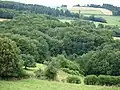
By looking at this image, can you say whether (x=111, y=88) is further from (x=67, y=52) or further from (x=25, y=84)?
(x=67, y=52)

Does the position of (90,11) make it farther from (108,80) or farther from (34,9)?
(108,80)

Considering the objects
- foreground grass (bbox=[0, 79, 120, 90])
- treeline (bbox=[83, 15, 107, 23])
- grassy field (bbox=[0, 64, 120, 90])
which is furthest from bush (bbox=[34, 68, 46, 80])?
treeline (bbox=[83, 15, 107, 23])

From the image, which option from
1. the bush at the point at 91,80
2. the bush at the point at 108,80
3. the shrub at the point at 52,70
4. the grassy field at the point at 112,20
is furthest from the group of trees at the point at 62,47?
the grassy field at the point at 112,20

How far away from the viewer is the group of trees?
5961 cm

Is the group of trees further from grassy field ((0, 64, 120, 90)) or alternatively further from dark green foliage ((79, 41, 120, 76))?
grassy field ((0, 64, 120, 90))

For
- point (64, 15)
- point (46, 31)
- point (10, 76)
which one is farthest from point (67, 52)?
point (64, 15)

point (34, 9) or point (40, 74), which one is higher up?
point (40, 74)

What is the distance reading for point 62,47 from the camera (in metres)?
108

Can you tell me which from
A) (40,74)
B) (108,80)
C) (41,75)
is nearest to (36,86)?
(41,75)

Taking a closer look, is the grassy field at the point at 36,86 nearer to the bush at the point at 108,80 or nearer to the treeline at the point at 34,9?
the bush at the point at 108,80

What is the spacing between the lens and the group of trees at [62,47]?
5961 centimetres

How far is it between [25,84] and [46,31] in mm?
85567

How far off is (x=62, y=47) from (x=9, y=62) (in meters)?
62.9

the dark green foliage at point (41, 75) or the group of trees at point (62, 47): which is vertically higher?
the dark green foliage at point (41, 75)
